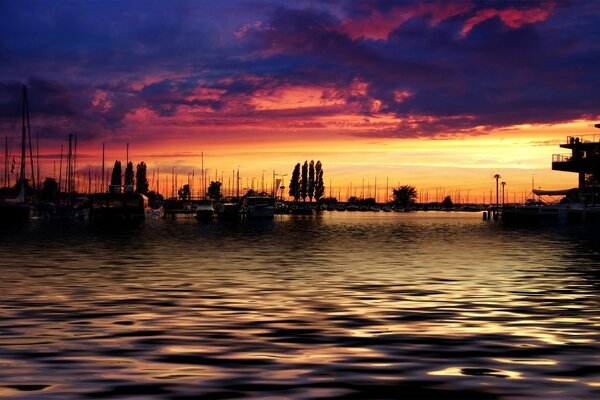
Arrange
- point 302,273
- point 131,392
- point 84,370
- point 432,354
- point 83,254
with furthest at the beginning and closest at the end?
point 83,254, point 302,273, point 432,354, point 84,370, point 131,392

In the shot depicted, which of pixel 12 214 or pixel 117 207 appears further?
pixel 117 207

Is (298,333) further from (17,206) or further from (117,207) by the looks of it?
(117,207)

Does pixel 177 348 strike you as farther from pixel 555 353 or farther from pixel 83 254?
pixel 83 254

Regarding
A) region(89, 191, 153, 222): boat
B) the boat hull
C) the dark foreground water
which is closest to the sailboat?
the boat hull

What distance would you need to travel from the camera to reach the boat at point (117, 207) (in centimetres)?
17675

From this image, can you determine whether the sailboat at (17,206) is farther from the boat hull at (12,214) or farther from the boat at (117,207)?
the boat at (117,207)

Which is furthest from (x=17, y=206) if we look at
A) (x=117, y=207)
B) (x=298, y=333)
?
(x=298, y=333)

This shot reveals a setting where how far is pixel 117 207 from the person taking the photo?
178000mm

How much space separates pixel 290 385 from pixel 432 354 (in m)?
4.19

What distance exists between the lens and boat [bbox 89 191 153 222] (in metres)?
177

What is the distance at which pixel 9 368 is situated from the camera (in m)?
14.3

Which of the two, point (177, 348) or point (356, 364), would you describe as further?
point (177, 348)

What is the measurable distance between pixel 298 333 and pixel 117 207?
538 ft

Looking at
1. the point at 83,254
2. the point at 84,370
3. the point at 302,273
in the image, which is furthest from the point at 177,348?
the point at 83,254
